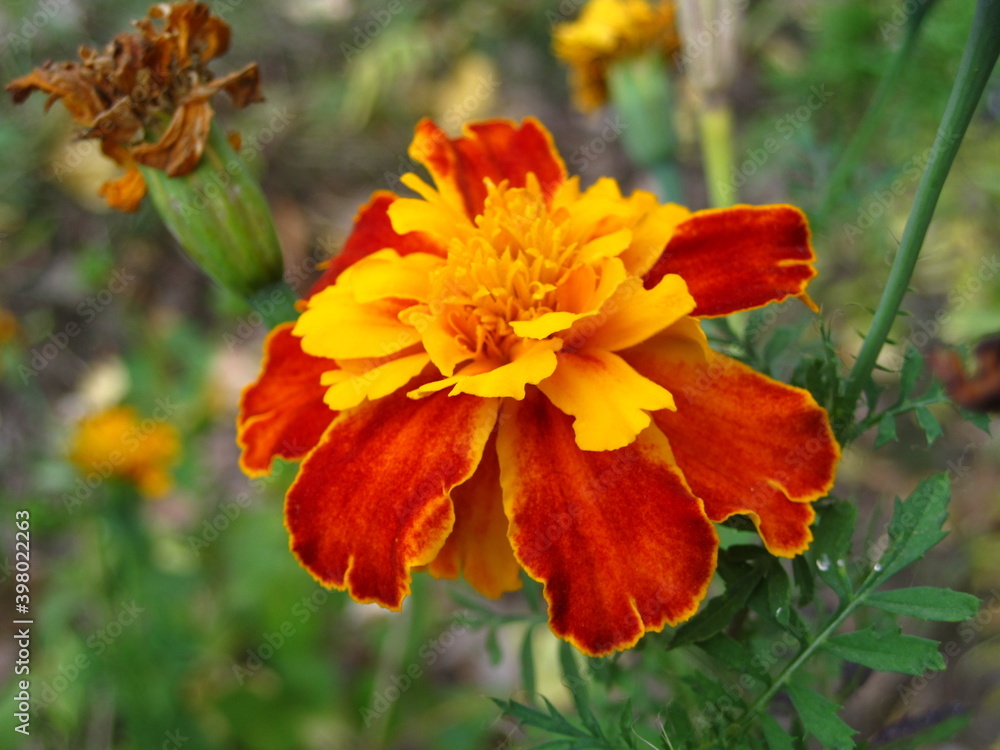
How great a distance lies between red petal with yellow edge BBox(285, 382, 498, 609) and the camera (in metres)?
0.59

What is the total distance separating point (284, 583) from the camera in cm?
176

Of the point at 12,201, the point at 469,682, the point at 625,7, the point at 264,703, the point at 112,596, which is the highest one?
the point at 625,7

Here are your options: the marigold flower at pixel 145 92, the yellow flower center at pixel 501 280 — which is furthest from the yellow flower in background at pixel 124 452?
the yellow flower center at pixel 501 280

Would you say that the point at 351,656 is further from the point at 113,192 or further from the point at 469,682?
the point at 113,192

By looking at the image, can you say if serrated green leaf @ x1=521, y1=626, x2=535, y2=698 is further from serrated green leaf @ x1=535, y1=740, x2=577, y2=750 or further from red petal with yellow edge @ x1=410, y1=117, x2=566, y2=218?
red petal with yellow edge @ x1=410, y1=117, x2=566, y2=218

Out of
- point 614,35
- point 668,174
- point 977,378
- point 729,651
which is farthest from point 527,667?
point 614,35

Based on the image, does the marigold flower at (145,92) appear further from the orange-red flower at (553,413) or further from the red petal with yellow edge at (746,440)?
the red petal with yellow edge at (746,440)

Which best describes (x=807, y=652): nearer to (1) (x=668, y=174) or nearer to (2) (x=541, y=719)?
(2) (x=541, y=719)

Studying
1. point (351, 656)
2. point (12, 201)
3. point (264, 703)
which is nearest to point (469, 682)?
point (351, 656)

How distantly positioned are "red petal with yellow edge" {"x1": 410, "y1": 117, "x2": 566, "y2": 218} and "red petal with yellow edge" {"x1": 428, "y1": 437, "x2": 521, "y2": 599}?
0.26 meters

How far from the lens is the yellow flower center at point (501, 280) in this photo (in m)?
0.66

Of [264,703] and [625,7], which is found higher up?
[625,7]

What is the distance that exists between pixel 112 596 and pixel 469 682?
797 mm

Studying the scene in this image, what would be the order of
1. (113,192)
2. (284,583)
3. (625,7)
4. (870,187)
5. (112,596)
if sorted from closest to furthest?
1. (113,192)
2. (870,187)
3. (625,7)
4. (112,596)
5. (284,583)
